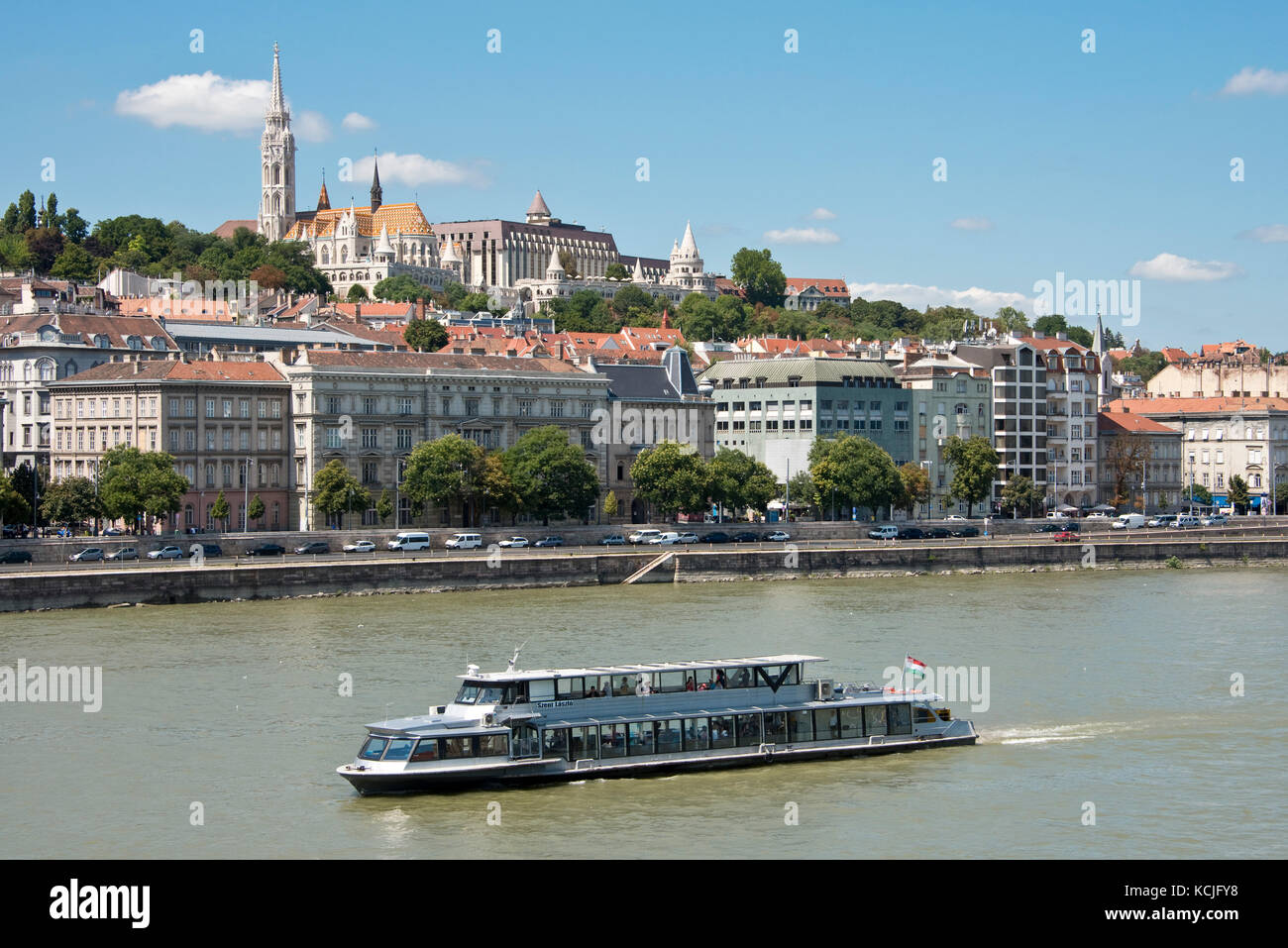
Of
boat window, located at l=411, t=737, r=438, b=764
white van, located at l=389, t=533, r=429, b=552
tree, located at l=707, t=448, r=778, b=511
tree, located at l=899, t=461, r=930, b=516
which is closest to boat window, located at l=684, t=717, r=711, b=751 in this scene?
boat window, located at l=411, t=737, r=438, b=764

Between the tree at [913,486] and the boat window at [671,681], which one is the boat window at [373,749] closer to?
the boat window at [671,681]

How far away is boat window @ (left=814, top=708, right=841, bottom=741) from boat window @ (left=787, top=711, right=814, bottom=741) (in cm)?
10

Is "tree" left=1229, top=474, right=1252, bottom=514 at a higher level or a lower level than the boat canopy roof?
→ higher

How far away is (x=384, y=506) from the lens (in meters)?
70.5

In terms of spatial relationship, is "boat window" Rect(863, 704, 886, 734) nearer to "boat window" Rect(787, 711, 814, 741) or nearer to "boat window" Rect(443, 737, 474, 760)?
"boat window" Rect(787, 711, 814, 741)

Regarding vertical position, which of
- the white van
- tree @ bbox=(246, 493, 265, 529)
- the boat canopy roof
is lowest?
the boat canopy roof

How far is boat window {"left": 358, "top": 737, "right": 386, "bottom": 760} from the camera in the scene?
2648 centimetres

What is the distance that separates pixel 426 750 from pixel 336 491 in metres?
42.1

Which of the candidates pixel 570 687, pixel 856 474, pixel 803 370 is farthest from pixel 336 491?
pixel 570 687

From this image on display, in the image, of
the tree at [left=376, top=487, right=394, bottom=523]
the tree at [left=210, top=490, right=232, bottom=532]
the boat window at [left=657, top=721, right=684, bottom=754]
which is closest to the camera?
the boat window at [left=657, top=721, right=684, bottom=754]

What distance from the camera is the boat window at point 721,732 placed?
2870 centimetres

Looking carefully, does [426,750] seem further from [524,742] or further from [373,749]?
[524,742]

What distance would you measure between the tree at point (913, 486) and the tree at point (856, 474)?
2.33 m
